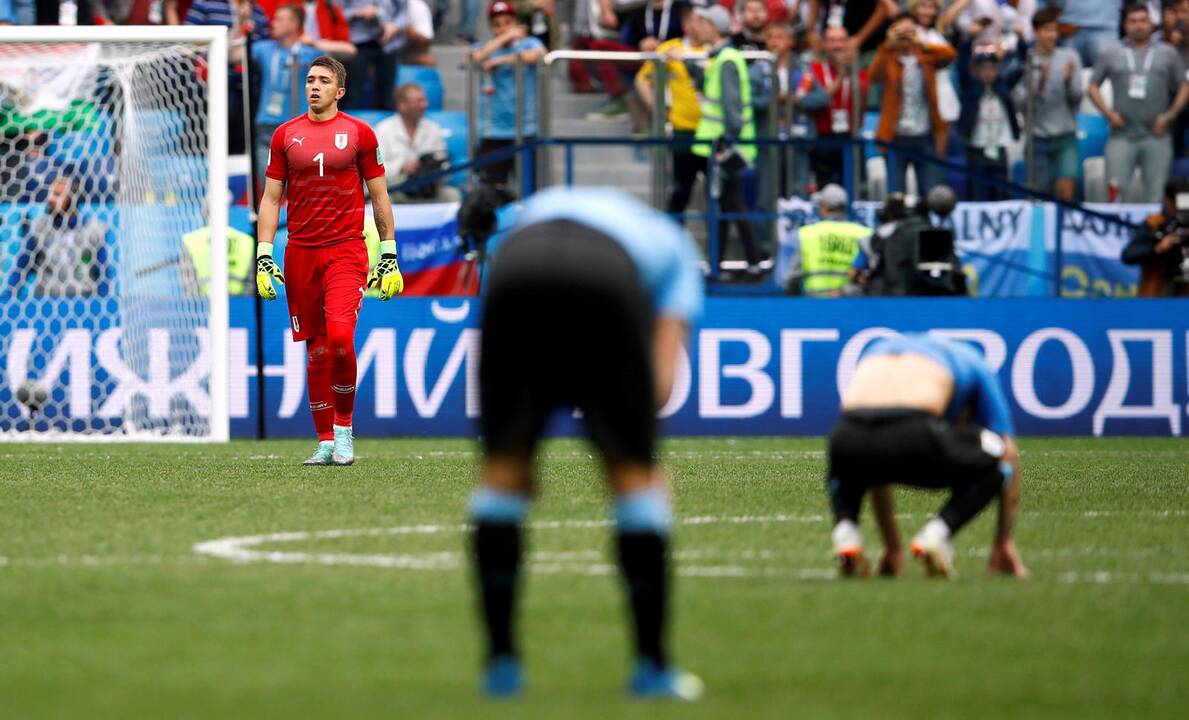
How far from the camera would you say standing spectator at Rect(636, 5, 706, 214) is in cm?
1650

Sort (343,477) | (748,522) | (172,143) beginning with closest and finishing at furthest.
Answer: (748,522), (343,477), (172,143)

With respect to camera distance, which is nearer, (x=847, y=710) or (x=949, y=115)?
(x=847, y=710)

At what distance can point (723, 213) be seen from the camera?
16.3 meters

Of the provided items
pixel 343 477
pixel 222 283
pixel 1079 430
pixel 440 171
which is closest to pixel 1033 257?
pixel 1079 430

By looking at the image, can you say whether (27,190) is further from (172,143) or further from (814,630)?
(814,630)

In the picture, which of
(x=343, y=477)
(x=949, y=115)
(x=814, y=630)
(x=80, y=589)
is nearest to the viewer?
(x=814, y=630)

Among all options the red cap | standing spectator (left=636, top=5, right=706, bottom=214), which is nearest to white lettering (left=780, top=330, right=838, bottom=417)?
standing spectator (left=636, top=5, right=706, bottom=214)

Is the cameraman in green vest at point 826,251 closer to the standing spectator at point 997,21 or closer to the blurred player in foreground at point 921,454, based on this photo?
the standing spectator at point 997,21

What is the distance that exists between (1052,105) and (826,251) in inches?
125

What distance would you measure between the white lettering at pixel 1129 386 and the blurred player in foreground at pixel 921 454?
9895 millimetres

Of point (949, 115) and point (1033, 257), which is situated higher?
point (949, 115)

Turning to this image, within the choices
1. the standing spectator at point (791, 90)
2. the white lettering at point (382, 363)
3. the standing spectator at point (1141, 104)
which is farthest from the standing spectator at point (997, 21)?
the white lettering at point (382, 363)

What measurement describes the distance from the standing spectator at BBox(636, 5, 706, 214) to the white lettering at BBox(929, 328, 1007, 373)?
2381mm

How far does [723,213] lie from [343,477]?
21.8 feet
